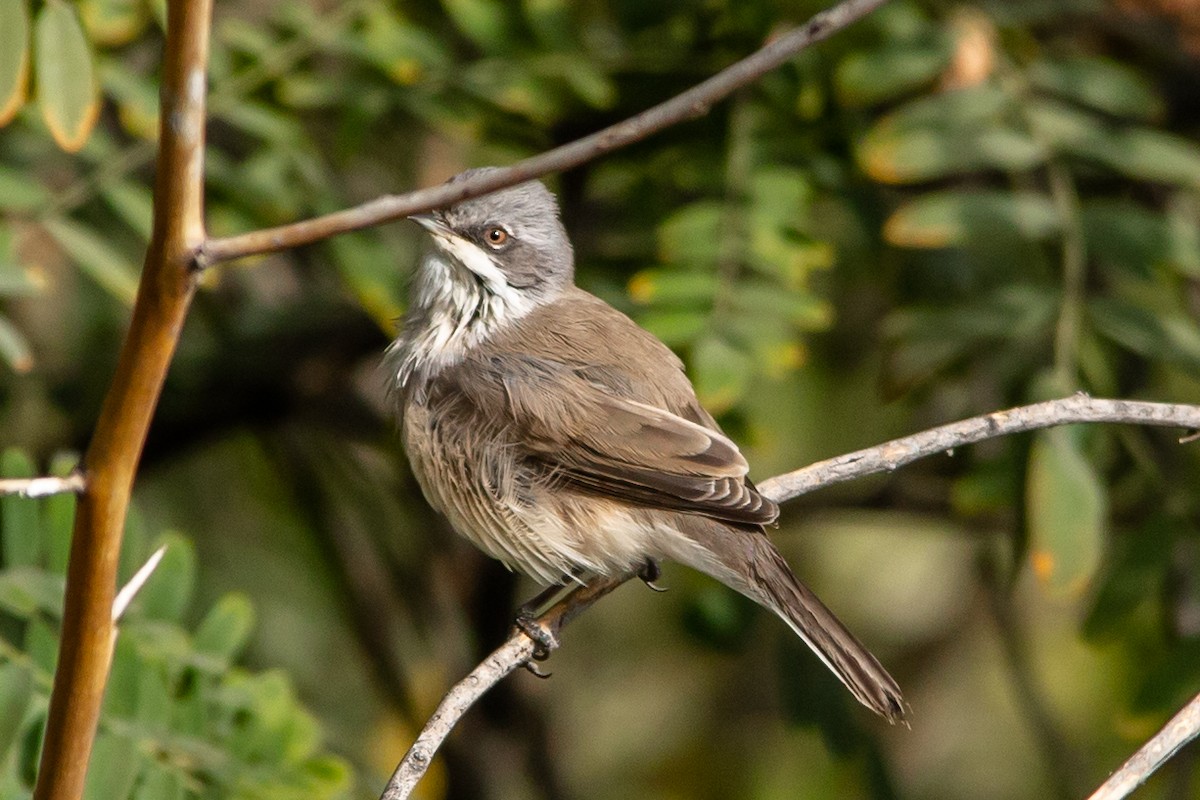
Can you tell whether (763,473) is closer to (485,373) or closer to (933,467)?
(933,467)

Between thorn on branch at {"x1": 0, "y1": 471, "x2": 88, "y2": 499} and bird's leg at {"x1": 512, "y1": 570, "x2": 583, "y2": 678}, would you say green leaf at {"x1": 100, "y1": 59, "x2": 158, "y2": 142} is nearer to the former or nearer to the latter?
bird's leg at {"x1": 512, "y1": 570, "x2": 583, "y2": 678}

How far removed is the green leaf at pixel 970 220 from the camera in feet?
13.0

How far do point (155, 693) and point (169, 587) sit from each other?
48 cm

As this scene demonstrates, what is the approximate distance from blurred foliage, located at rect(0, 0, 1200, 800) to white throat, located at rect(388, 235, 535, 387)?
0.49 ft

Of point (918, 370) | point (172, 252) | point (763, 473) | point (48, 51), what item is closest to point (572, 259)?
point (918, 370)

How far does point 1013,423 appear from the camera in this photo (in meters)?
3.00

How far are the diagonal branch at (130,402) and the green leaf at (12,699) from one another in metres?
0.67

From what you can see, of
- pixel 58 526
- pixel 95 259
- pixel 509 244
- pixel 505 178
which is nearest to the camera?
pixel 505 178

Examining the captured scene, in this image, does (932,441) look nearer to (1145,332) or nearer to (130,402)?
(1145,332)

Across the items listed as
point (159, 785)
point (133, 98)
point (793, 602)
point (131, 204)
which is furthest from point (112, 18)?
point (793, 602)

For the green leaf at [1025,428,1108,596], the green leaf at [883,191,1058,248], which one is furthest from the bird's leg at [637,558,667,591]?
→ the green leaf at [883,191,1058,248]

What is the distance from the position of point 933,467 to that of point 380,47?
2.71 metres

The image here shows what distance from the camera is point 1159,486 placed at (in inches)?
151

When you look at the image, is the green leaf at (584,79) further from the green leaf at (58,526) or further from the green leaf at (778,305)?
the green leaf at (58,526)
